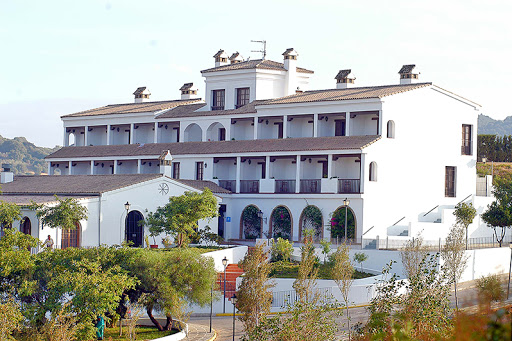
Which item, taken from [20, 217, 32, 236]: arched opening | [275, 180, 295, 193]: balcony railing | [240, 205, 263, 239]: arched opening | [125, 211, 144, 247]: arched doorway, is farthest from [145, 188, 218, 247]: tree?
[275, 180, 295, 193]: balcony railing

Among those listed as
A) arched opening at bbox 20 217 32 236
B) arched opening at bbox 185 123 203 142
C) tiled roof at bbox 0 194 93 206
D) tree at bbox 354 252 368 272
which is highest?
arched opening at bbox 185 123 203 142

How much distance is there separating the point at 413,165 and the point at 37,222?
2238 cm

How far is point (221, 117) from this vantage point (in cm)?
5575

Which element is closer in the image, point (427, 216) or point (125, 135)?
point (427, 216)

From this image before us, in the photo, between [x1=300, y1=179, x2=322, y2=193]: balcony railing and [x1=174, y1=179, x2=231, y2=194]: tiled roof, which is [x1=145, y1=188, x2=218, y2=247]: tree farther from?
[x1=300, y1=179, x2=322, y2=193]: balcony railing

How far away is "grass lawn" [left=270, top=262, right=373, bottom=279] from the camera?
1495 inches

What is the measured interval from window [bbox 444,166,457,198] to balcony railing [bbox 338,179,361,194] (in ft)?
25.9

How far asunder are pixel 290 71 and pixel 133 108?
1263 centimetres

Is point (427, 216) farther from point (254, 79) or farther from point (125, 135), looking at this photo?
point (125, 135)

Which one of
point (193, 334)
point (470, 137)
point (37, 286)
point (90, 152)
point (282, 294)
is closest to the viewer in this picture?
point (37, 286)

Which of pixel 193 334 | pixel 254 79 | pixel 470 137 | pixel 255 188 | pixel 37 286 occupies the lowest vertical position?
pixel 193 334

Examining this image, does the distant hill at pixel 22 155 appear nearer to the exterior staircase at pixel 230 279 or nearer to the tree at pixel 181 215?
the tree at pixel 181 215

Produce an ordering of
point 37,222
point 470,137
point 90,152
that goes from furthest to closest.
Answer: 1. point 90,152
2. point 470,137
3. point 37,222

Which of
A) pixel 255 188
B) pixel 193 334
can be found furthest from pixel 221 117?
pixel 193 334
